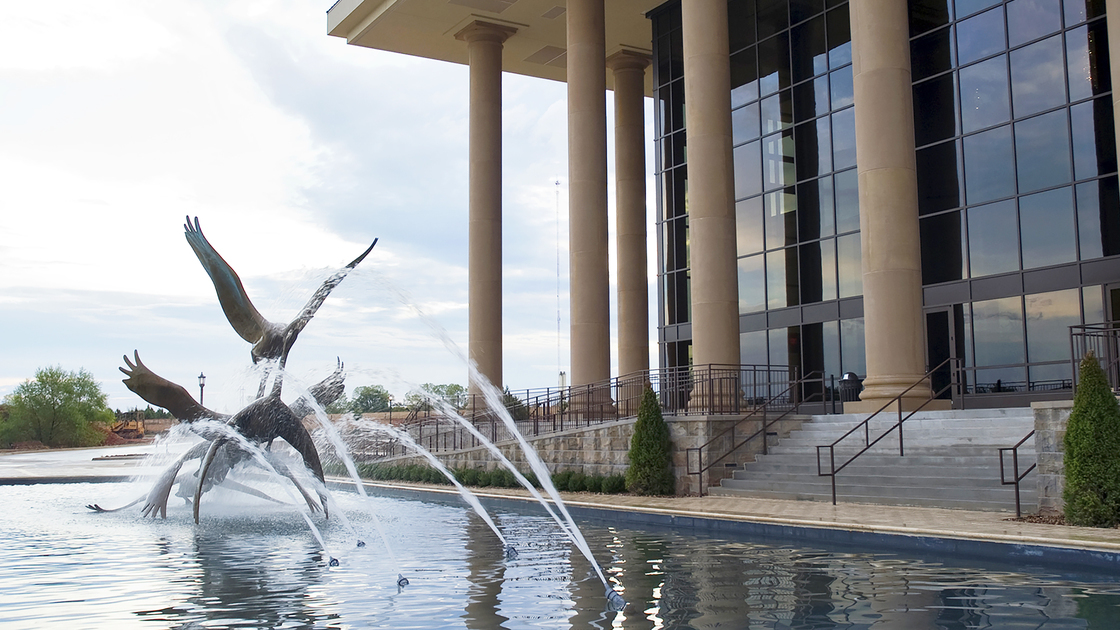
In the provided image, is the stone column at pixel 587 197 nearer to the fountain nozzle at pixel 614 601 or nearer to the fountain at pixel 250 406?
the fountain at pixel 250 406

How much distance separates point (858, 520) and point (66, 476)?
2841 cm

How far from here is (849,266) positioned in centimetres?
2883

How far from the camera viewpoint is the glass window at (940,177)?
85.5ft

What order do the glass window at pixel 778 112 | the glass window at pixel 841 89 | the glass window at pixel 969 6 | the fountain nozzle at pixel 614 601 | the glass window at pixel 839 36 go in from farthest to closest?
the glass window at pixel 778 112, the glass window at pixel 839 36, the glass window at pixel 841 89, the glass window at pixel 969 6, the fountain nozzle at pixel 614 601

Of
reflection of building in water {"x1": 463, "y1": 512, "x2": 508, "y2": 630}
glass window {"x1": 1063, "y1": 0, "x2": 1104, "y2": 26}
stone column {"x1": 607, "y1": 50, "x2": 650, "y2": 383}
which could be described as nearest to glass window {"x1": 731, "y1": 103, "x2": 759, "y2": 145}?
stone column {"x1": 607, "y1": 50, "x2": 650, "y2": 383}

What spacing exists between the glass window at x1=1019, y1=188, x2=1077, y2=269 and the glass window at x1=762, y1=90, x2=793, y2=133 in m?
8.66

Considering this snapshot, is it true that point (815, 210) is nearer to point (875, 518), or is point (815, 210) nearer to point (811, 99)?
point (811, 99)

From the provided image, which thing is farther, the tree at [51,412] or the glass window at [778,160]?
the tree at [51,412]

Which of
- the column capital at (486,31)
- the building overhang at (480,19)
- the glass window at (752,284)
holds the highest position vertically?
the building overhang at (480,19)

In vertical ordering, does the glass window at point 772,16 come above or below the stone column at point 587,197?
above

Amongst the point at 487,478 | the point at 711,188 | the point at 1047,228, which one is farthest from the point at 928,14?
the point at 487,478

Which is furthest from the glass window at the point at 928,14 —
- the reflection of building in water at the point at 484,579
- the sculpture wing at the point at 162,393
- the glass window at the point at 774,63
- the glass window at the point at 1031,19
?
the sculpture wing at the point at 162,393

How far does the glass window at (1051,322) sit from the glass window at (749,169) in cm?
1029

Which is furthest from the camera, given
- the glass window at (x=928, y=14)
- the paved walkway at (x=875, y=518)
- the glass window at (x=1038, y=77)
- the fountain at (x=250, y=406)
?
the glass window at (x=928, y=14)
